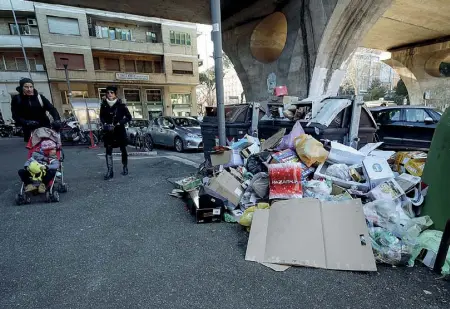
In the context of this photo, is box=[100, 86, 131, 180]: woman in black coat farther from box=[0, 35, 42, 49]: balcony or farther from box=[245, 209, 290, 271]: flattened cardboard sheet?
box=[0, 35, 42, 49]: balcony

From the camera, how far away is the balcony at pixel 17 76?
2114 cm

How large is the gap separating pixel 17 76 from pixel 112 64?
826 cm

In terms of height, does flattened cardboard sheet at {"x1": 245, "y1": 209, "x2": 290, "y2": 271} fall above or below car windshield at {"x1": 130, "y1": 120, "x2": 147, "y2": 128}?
below

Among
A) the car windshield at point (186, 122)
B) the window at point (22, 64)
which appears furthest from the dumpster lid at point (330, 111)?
the window at point (22, 64)

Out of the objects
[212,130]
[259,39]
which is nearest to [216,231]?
[212,130]

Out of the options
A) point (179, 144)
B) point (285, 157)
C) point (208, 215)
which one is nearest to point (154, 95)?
point (179, 144)

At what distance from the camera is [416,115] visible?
22.6 feet

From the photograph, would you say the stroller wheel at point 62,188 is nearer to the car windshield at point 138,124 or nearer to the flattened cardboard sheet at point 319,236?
the flattened cardboard sheet at point 319,236

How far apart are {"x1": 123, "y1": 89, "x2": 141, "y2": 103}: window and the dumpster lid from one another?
25002mm

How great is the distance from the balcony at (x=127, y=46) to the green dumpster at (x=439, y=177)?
26757mm

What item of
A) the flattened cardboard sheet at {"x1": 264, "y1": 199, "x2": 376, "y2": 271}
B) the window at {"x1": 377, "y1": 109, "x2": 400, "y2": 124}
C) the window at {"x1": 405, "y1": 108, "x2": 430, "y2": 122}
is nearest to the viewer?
the flattened cardboard sheet at {"x1": 264, "y1": 199, "x2": 376, "y2": 271}

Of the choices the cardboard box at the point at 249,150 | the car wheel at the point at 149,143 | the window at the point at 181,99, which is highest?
the window at the point at 181,99

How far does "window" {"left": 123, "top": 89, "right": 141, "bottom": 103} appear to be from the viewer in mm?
25391

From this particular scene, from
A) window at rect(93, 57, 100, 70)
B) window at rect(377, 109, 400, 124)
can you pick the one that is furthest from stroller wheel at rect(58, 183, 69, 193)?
window at rect(93, 57, 100, 70)
